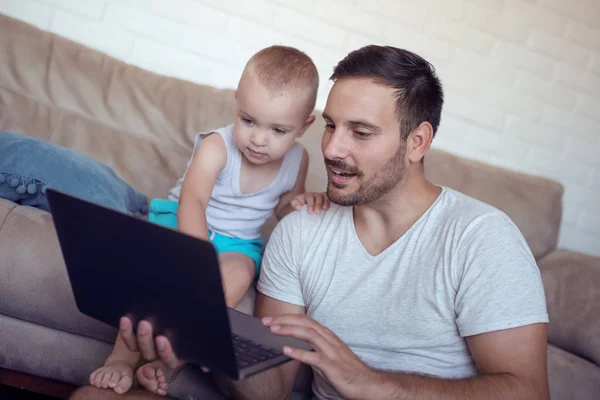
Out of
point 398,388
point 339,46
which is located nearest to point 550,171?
point 339,46

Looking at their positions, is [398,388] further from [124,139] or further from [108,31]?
[108,31]

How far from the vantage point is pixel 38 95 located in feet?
7.30

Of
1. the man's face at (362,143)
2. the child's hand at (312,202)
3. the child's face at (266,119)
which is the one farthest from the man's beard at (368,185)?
the child's face at (266,119)

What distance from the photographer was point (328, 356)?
116 centimetres

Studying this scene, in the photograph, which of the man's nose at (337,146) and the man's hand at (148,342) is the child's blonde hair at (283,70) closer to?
the man's nose at (337,146)

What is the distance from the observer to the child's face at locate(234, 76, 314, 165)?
1.71 m

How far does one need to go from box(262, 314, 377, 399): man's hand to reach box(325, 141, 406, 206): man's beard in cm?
38

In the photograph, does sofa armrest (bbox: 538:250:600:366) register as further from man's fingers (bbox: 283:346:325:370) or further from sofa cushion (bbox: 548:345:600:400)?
man's fingers (bbox: 283:346:325:370)

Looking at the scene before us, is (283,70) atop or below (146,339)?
atop

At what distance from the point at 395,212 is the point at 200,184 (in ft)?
1.75

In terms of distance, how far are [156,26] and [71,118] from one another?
527mm

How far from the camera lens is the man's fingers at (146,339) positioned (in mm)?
1084

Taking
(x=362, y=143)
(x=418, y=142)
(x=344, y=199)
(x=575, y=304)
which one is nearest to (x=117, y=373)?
(x=344, y=199)

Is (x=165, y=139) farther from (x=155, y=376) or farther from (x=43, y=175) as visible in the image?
(x=155, y=376)
